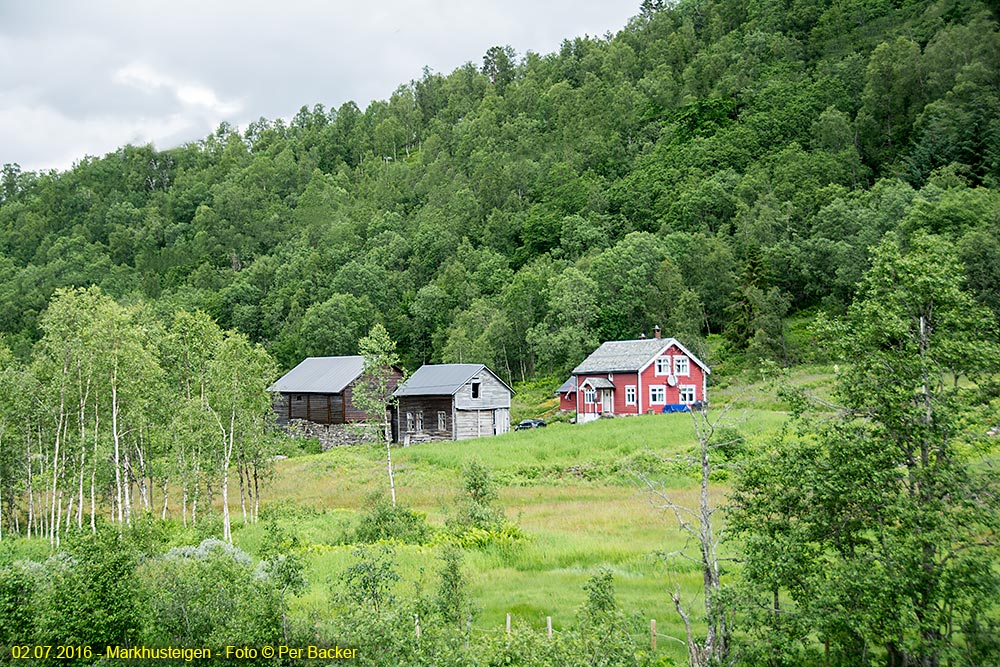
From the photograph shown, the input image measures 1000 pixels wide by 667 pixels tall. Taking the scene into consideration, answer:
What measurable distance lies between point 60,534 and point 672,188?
94572mm

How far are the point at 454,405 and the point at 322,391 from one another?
11963 millimetres

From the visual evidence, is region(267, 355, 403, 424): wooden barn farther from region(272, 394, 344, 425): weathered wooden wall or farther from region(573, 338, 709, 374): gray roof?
region(573, 338, 709, 374): gray roof

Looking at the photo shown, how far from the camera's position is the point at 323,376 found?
211 feet

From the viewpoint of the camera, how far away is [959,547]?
1100 cm

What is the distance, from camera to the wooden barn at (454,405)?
57.0 metres

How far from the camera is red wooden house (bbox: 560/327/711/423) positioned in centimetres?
5825

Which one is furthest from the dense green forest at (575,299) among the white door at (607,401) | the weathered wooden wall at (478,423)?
the weathered wooden wall at (478,423)

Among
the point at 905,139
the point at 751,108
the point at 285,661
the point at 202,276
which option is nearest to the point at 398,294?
A: the point at 202,276

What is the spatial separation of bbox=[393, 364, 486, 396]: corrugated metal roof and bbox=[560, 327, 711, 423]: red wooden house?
924 centimetres

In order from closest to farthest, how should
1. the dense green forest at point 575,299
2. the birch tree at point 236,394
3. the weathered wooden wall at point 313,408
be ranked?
the dense green forest at point 575,299 < the birch tree at point 236,394 < the weathered wooden wall at point 313,408

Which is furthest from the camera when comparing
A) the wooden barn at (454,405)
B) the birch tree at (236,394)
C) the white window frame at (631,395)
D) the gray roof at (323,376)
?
the gray roof at (323,376)

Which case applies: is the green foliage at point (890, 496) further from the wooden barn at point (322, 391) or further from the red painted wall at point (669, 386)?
the wooden barn at point (322, 391)

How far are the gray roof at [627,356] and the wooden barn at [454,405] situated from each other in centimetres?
771

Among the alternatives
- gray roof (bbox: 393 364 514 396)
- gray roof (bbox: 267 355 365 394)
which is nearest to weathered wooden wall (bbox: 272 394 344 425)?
gray roof (bbox: 267 355 365 394)
